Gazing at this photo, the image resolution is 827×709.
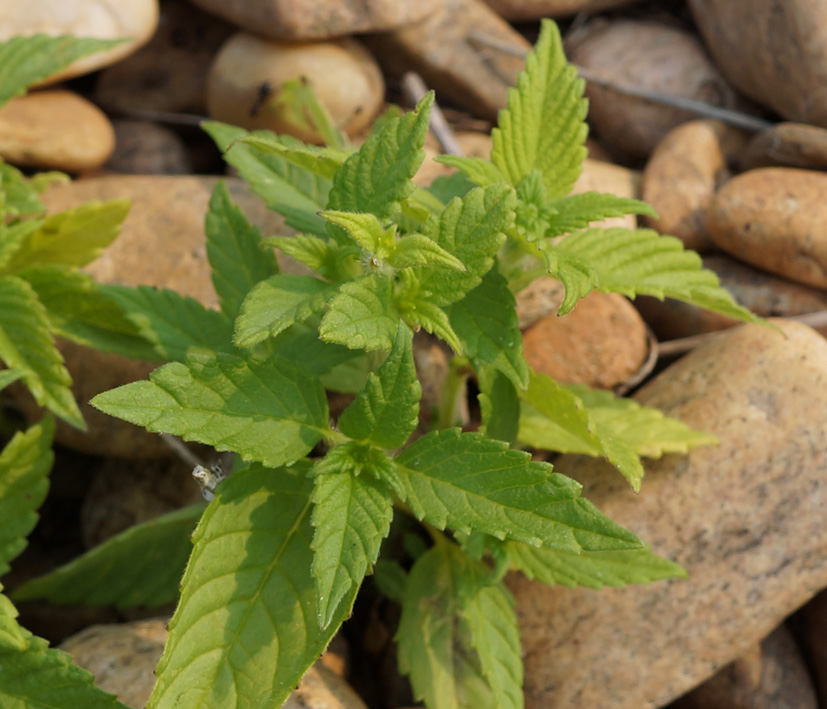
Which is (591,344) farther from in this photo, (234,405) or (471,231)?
(234,405)

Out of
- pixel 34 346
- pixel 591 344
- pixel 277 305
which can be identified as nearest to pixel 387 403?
pixel 277 305

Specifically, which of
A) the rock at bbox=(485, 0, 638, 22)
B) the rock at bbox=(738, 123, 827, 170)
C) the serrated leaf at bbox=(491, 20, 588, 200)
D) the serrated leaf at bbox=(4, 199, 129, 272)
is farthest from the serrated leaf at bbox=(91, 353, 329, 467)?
the rock at bbox=(485, 0, 638, 22)

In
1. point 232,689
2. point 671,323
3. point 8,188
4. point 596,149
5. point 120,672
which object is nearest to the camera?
point 232,689

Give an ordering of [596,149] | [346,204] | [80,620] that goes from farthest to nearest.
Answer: [596,149] < [80,620] < [346,204]

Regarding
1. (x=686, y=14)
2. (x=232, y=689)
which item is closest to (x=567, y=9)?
(x=686, y=14)

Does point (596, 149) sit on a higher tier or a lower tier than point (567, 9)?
lower

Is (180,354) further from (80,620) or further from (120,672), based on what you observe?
(80,620)

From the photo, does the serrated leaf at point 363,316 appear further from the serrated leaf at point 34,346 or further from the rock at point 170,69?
the rock at point 170,69

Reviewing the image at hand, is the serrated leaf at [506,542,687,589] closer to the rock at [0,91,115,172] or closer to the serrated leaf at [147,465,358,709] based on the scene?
the serrated leaf at [147,465,358,709]
